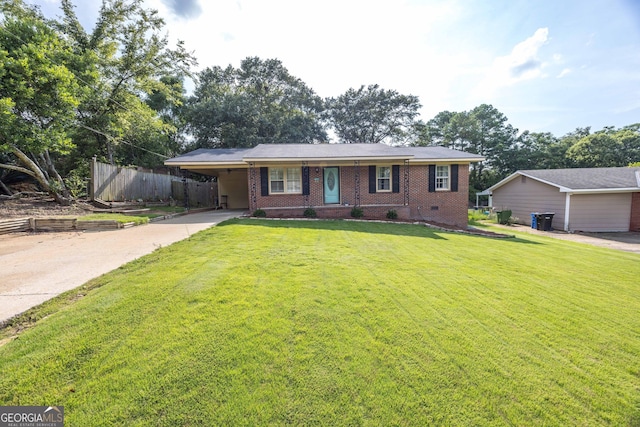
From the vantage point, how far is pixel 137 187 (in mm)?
13641

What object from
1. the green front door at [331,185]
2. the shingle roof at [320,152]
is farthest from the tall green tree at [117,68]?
the green front door at [331,185]

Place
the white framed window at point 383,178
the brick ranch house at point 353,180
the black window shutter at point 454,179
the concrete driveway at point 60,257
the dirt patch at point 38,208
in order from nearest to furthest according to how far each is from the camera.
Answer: the concrete driveway at point 60,257, the dirt patch at point 38,208, the brick ranch house at point 353,180, the white framed window at point 383,178, the black window shutter at point 454,179

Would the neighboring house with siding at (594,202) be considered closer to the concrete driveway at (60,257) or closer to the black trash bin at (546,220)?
the black trash bin at (546,220)

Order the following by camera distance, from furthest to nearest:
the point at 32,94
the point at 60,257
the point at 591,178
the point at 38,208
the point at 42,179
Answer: the point at 591,178 < the point at 42,179 < the point at 38,208 < the point at 32,94 < the point at 60,257

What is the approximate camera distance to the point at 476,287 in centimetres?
402

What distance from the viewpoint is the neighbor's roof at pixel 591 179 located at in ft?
50.0

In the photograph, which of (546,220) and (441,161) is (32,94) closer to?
(441,161)

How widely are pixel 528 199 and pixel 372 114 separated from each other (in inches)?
784

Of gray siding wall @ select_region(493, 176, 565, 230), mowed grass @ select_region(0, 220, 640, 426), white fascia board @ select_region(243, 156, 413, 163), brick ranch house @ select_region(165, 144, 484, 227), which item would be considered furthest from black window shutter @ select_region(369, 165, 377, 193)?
gray siding wall @ select_region(493, 176, 565, 230)

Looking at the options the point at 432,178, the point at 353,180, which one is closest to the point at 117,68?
the point at 353,180

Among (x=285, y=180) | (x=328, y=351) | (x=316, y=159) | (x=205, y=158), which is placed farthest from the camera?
(x=205, y=158)

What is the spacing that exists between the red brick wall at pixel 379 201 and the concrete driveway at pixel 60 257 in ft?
15.7

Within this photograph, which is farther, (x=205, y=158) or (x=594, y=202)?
(x=594, y=202)

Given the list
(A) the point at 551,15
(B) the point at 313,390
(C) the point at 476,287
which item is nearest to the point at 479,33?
(A) the point at 551,15
